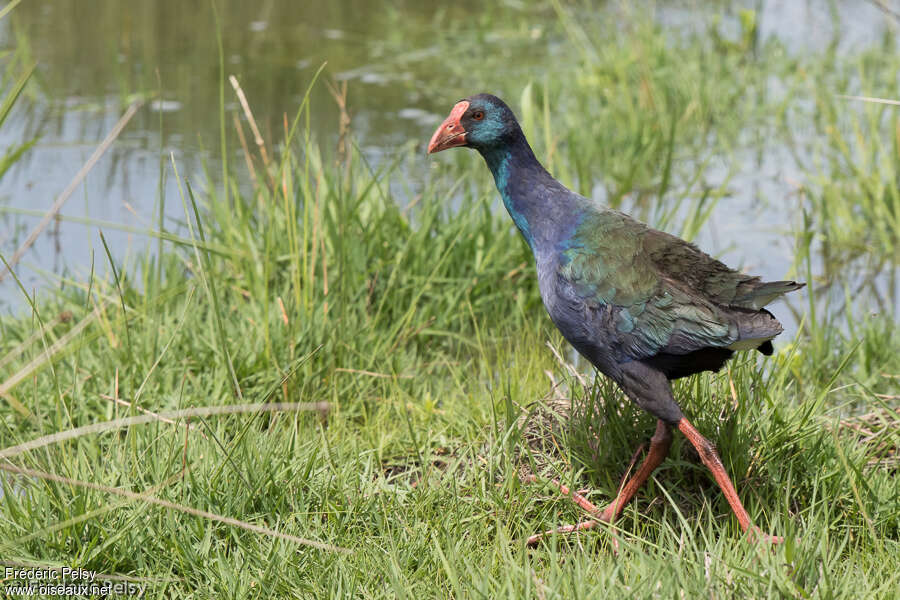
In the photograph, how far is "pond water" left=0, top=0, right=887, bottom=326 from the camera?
4910mm

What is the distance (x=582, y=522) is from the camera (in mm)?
2830

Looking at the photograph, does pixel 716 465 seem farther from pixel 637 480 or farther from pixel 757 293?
pixel 757 293

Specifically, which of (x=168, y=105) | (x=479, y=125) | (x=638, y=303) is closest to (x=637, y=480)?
(x=638, y=303)

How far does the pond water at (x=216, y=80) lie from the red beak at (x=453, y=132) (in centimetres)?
179

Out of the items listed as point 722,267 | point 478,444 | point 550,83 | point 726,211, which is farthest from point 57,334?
point 550,83

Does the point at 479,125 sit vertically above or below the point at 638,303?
above

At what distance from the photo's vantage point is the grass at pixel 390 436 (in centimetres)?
242

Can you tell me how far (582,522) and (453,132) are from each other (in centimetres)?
119

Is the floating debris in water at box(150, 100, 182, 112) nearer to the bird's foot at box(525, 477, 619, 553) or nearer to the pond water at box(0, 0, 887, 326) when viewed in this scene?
the pond water at box(0, 0, 887, 326)

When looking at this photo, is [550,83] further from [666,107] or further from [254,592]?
[254,592]

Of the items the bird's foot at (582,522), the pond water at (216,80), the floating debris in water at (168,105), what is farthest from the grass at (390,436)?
the floating debris in water at (168,105)

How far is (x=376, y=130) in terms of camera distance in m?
6.02

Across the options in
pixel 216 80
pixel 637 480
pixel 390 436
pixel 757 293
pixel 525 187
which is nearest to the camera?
pixel 757 293

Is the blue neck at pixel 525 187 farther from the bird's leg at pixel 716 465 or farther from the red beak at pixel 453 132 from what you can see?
the bird's leg at pixel 716 465
